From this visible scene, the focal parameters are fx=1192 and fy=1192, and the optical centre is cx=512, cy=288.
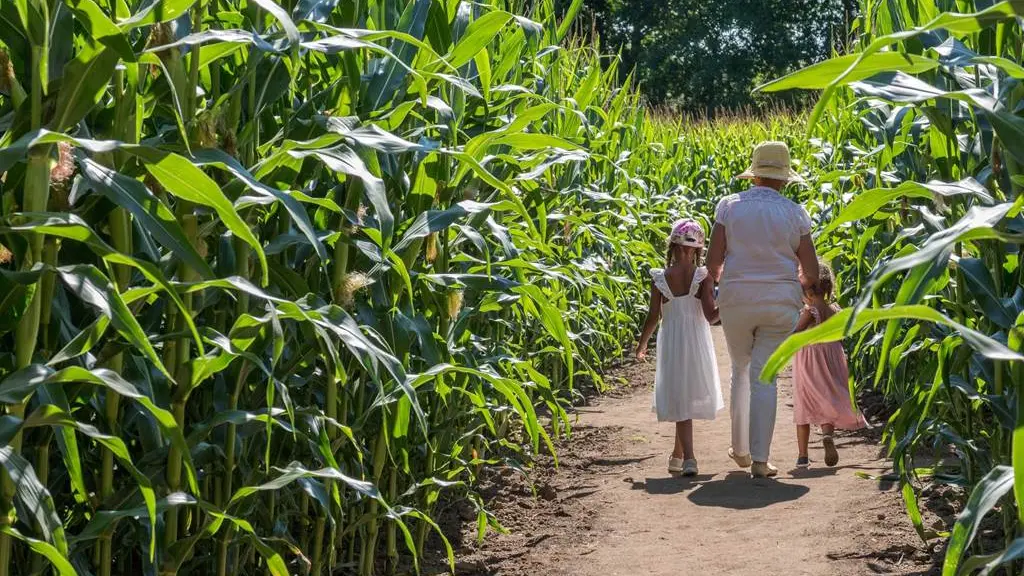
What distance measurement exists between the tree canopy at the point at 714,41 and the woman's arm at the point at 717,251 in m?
36.2

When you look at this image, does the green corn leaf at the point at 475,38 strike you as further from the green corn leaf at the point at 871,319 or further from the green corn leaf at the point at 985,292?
the green corn leaf at the point at 871,319

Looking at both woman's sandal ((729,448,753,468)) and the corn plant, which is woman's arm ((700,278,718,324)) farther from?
the corn plant

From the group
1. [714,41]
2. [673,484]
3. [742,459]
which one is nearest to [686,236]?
[742,459]

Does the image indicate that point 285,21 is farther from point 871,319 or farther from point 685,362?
point 685,362

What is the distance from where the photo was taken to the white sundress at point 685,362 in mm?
6316

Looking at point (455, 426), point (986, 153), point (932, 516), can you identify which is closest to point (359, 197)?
point (455, 426)

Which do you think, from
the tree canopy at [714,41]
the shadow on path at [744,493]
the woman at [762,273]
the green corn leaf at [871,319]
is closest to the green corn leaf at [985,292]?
the green corn leaf at [871,319]

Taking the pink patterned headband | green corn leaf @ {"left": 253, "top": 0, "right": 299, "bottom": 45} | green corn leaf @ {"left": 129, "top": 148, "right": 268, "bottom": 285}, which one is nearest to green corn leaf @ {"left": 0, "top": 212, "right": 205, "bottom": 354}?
green corn leaf @ {"left": 129, "top": 148, "right": 268, "bottom": 285}

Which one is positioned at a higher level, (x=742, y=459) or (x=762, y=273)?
(x=762, y=273)

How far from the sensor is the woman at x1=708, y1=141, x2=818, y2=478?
5.89m

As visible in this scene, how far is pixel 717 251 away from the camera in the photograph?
6.16 m

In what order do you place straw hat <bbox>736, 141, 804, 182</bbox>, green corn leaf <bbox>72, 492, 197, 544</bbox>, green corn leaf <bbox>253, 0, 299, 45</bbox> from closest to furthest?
green corn leaf <bbox>253, 0, 299, 45</bbox>
green corn leaf <bbox>72, 492, 197, 544</bbox>
straw hat <bbox>736, 141, 804, 182</bbox>

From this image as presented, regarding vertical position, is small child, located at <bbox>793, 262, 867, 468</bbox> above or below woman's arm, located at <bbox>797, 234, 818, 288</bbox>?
below

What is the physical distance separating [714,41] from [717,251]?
37.9m
